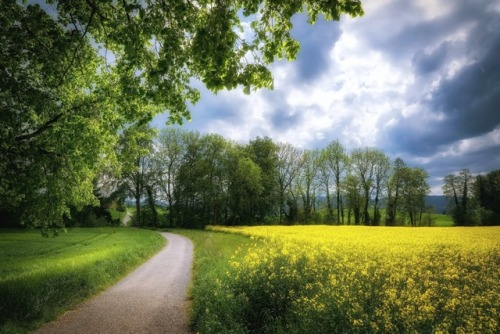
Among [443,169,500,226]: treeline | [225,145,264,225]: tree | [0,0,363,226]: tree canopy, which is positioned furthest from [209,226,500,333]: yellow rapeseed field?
[443,169,500,226]: treeline

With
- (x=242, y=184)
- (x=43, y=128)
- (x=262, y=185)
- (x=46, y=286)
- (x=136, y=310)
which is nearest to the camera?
(x=136, y=310)

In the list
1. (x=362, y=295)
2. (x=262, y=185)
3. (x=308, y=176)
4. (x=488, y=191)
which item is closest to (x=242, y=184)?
(x=262, y=185)

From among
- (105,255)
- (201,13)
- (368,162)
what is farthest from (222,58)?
(368,162)

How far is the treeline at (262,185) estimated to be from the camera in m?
61.0

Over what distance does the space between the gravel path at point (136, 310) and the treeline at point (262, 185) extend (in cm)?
4379

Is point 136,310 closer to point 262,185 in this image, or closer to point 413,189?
point 262,185

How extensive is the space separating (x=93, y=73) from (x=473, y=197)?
81335 mm

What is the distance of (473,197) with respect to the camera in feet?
227

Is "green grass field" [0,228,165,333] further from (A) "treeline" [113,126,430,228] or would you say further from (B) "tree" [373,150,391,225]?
(B) "tree" [373,150,391,225]

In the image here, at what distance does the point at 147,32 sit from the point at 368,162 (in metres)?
70.2

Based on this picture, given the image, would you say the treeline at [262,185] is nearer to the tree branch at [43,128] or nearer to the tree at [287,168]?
A: the tree at [287,168]

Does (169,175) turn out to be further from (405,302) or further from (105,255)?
(405,302)

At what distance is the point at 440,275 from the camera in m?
9.12

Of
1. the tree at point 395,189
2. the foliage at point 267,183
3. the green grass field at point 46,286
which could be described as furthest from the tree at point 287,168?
the green grass field at point 46,286
